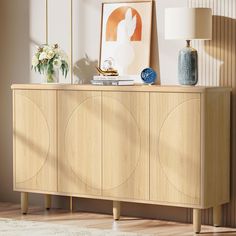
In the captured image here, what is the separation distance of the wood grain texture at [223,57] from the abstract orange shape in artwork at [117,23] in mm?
431

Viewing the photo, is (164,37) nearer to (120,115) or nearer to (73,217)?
(120,115)

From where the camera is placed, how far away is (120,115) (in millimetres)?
5426

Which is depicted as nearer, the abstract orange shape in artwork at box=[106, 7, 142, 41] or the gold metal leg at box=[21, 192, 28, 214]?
the abstract orange shape in artwork at box=[106, 7, 142, 41]

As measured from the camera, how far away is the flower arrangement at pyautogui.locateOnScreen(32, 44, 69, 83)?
589cm

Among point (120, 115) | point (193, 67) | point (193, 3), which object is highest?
point (193, 3)

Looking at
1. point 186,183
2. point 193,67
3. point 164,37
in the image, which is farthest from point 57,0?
point 186,183

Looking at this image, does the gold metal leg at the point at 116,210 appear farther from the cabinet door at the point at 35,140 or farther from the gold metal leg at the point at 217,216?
the gold metal leg at the point at 217,216

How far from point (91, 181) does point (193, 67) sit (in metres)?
1.07

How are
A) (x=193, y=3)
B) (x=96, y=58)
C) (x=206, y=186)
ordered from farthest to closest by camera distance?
(x=96, y=58), (x=193, y=3), (x=206, y=186)

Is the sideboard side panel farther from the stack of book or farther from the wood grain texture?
the stack of book

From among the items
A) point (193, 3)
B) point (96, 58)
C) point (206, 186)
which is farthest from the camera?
point (96, 58)

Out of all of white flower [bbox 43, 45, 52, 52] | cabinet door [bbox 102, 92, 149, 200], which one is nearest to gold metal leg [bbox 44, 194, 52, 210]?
cabinet door [bbox 102, 92, 149, 200]

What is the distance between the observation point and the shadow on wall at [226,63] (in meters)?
5.41

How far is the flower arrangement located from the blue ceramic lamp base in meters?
1.01
